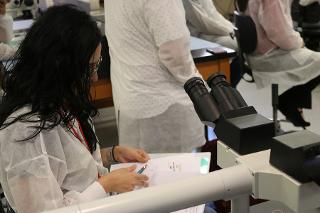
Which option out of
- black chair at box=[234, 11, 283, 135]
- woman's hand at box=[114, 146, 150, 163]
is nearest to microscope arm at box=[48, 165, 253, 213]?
woman's hand at box=[114, 146, 150, 163]

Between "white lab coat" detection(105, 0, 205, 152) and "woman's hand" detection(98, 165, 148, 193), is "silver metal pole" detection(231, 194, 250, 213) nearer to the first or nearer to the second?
"woman's hand" detection(98, 165, 148, 193)

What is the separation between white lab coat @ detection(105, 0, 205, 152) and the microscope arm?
4.16ft

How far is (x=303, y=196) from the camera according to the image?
0.57 metres

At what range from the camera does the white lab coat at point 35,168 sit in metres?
1.06

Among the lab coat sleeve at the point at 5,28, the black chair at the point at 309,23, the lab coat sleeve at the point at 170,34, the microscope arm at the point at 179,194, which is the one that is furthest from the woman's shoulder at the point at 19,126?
the black chair at the point at 309,23

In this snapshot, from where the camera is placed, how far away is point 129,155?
150 cm

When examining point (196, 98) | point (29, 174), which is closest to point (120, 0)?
point (29, 174)

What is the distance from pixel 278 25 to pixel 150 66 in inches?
43.6

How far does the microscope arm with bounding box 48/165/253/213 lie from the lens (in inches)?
21.4

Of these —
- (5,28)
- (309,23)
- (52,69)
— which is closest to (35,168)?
(52,69)

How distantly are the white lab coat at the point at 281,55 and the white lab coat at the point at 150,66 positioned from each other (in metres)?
0.92

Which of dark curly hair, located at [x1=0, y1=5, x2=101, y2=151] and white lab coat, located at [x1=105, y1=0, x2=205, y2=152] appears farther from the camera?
white lab coat, located at [x1=105, y1=0, x2=205, y2=152]

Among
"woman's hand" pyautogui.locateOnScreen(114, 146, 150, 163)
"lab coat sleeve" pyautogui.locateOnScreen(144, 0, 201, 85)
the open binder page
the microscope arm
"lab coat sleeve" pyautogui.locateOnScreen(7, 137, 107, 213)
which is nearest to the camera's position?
the microscope arm

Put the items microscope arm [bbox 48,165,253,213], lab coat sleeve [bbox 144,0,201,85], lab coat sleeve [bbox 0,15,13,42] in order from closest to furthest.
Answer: microscope arm [bbox 48,165,253,213]
lab coat sleeve [bbox 144,0,201,85]
lab coat sleeve [bbox 0,15,13,42]
